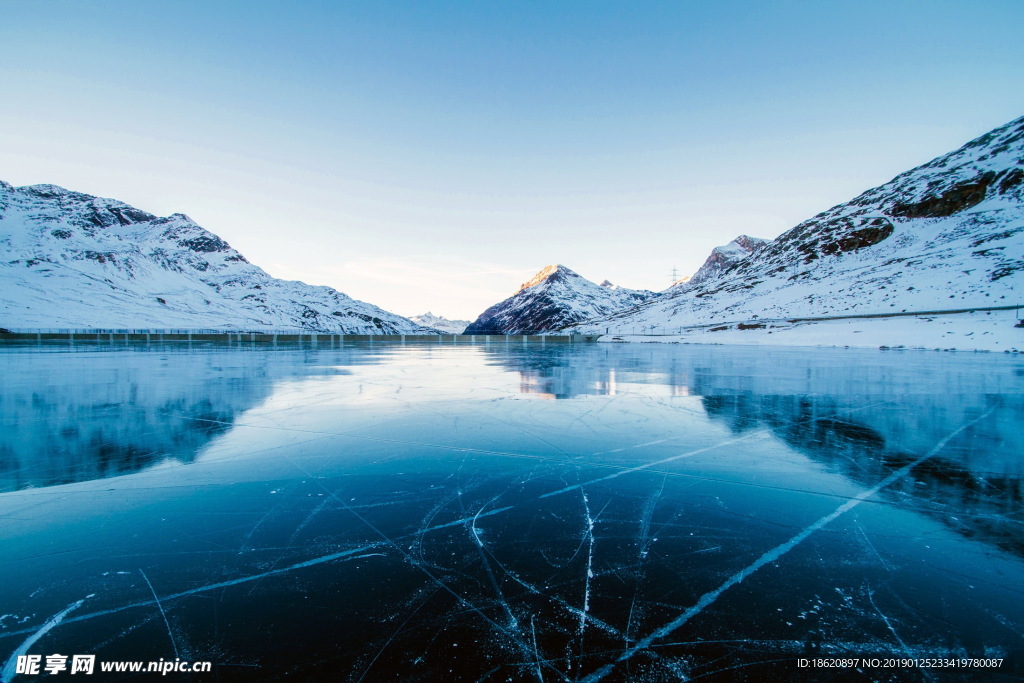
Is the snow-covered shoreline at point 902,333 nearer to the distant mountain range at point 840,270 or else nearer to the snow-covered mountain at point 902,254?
the distant mountain range at point 840,270

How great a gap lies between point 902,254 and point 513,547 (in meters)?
123

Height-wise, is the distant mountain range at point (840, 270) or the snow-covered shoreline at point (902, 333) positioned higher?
the distant mountain range at point (840, 270)

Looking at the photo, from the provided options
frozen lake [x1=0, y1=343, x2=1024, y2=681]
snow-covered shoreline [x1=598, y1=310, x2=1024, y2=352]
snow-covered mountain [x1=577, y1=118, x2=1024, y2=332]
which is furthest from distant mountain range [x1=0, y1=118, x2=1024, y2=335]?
frozen lake [x1=0, y1=343, x2=1024, y2=681]

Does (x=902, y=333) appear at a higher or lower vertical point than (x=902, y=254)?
lower

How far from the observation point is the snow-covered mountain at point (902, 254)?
65.4 meters

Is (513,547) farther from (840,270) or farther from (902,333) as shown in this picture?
(840,270)

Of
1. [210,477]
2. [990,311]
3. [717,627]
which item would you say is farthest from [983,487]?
[990,311]

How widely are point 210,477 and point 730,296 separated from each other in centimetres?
12693

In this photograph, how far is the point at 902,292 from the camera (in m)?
68.7

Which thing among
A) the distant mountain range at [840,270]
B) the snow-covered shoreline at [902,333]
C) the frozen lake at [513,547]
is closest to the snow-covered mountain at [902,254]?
the distant mountain range at [840,270]

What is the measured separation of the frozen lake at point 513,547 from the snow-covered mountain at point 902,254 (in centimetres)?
6727

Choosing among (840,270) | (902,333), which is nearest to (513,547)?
(902,333)

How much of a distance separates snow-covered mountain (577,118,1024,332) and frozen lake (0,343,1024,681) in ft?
221

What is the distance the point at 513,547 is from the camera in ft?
10.8
